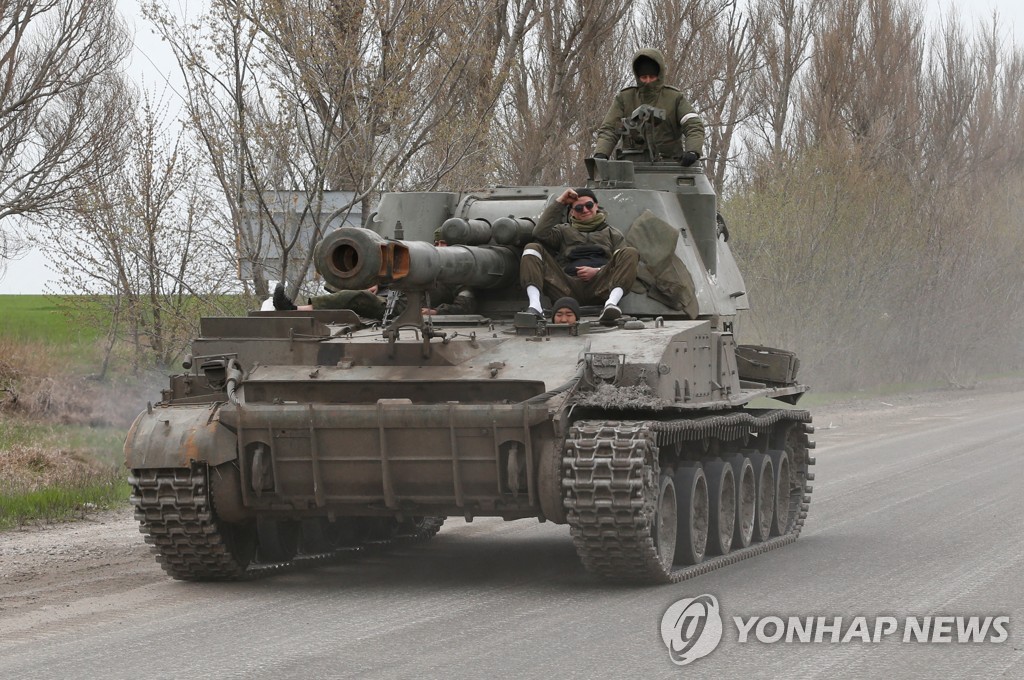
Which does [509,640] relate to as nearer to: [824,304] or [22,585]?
[22,585]

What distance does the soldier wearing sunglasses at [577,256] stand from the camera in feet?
38.6

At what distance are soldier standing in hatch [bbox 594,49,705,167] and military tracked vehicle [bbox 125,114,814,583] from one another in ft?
7.33

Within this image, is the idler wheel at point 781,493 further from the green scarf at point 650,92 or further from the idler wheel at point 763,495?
the green scarf at point 650,92

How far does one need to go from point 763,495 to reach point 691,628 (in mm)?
4625

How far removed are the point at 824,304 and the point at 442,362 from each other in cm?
2673

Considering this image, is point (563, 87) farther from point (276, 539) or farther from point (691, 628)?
point (691, 628)

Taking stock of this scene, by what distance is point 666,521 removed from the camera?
10.8m

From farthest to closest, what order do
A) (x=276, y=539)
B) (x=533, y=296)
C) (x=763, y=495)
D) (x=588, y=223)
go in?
(x=763, y=495) → (x=588, y=223) → (x=276, y=539) → (x=533, y=296)

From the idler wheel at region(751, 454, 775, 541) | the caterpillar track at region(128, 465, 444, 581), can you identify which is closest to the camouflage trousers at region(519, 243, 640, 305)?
the idler wheel at region(751, 454, 775, 541)

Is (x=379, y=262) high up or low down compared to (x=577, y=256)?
down

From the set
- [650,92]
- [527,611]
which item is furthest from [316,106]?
[527,611]

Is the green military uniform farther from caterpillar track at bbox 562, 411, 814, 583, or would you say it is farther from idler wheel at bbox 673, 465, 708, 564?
idler wheel at bbox 673, 465, 708, 564

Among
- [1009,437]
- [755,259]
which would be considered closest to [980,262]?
[755,259]

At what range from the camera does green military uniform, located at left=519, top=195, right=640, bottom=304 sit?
11766 mm
